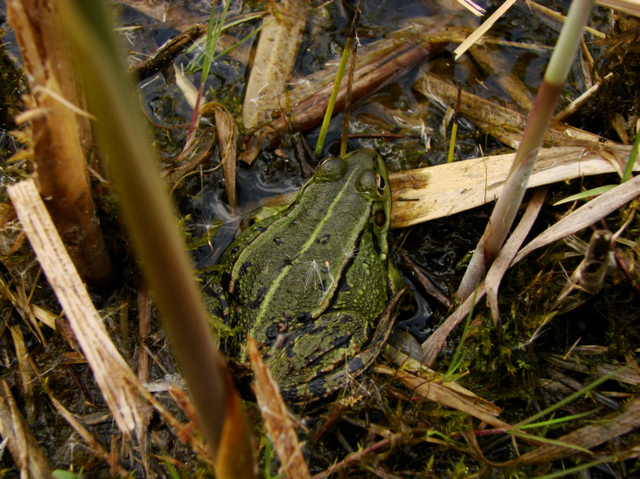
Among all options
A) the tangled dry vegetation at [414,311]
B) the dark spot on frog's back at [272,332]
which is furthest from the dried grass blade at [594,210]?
the dark spot on frog's back at [272,332]

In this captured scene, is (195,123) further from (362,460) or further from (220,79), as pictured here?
(362,460)

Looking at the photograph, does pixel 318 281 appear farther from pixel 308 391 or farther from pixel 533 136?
pixel 533 136

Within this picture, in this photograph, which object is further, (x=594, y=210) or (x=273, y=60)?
(x=273, y=60)

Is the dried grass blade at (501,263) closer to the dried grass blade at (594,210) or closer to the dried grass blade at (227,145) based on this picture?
the dried grass blade at (594,210)

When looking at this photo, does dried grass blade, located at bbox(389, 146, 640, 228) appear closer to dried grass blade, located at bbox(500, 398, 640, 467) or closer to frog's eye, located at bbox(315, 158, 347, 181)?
frog's eye, located at bbox(315, 158, 347, 181)

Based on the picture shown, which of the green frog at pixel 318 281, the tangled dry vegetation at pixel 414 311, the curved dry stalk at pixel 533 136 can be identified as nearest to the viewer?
the curved dry stalk at pixel 533 136

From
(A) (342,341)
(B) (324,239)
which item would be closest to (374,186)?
(B) (324,239)
